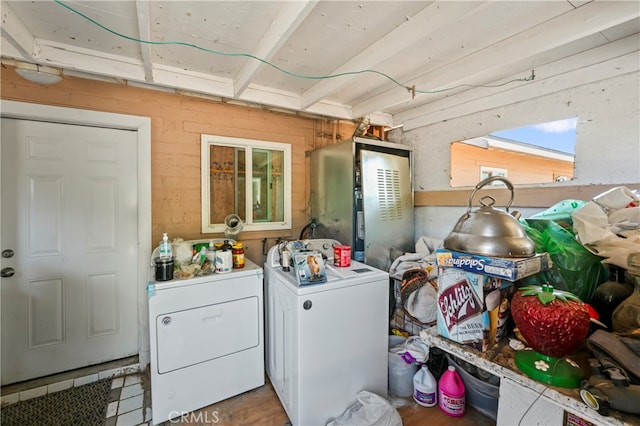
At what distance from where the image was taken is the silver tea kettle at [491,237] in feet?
2.75

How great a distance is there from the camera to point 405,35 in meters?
1.48

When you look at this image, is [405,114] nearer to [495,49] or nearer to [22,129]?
[495,49]

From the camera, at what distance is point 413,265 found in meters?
2.19

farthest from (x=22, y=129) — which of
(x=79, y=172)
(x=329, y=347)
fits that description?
(x=329, y=347)

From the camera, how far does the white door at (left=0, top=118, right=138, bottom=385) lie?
6.11 feet

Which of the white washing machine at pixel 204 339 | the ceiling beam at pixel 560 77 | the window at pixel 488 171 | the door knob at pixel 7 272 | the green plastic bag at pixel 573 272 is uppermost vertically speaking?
the ceiling beam at pixel 560 77

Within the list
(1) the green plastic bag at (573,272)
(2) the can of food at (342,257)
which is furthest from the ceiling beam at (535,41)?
(2) the can of food at (342,257)

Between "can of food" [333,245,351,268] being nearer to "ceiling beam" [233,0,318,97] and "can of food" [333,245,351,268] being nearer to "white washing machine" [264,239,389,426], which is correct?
"white washing machine" [264,239,389,426]

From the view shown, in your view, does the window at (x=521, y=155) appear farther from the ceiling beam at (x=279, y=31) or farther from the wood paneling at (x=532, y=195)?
the ceiling beam at (x=279, y=31)

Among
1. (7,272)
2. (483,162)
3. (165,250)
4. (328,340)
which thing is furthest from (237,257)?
(483,162)

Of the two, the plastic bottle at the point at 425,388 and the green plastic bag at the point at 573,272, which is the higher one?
the green plastic bag at the point at 573,272

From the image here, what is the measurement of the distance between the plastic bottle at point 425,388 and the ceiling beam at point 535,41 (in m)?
2.07

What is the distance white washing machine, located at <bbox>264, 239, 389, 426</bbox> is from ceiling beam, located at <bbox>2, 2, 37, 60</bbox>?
1.97 m

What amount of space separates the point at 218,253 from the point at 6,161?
1.54 m
